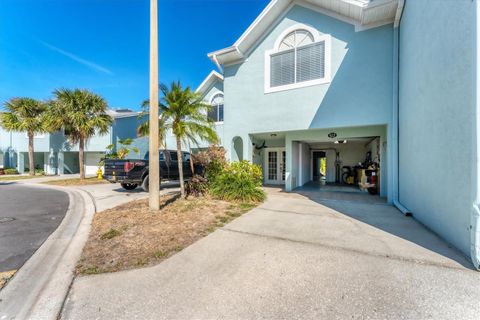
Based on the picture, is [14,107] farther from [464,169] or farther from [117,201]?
[464,169]

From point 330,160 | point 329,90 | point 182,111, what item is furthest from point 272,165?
point 182,111

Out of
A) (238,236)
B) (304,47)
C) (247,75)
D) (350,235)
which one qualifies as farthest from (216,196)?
(304,47)

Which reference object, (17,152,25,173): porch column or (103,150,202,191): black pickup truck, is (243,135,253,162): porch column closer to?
(103,150,202,191): black pickup truck

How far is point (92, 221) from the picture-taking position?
5859mm

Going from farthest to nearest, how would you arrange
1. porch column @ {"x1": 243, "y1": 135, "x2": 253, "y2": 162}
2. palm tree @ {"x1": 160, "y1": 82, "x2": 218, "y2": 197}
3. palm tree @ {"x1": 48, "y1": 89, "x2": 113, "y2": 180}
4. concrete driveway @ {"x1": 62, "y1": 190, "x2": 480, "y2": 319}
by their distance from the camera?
palm tree @ {"x1": 48, "y1": 89, "x2": 113, "y2": 180}, porch column @ {"x1": 243, "y1": 135, "x2": 253, "y2": 162}, palm tree @ {"x1": 160, "y1": 82, "x2": 218, "y2": 197}, concrete driveway @ {"x1": 62, "y1": 190, "x2": 480, "y2": 319}

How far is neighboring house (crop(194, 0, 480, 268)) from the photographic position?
3613mm

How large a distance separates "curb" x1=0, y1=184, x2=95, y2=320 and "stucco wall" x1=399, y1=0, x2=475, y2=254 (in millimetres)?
5907

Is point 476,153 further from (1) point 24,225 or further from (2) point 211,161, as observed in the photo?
(1) point 24,225

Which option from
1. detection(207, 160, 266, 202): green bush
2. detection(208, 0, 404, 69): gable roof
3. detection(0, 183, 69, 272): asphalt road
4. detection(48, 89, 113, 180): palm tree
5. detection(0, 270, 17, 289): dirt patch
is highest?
detection(208, 0, 404, 69): gable roof

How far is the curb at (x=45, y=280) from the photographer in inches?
94.1

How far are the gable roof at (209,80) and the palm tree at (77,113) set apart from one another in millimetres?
7245

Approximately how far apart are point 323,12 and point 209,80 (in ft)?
24.5

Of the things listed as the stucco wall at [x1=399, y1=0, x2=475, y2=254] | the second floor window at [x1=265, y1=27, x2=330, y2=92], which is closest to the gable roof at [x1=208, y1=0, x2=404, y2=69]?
the second floor window at [x1=265, y1=27, x2=330, y2=92]

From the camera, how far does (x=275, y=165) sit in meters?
13.7
